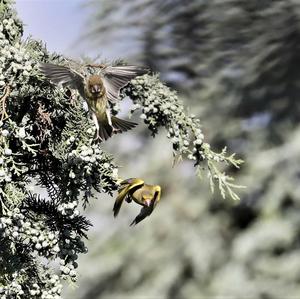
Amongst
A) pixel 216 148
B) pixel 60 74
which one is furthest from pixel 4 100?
pixel 216 148

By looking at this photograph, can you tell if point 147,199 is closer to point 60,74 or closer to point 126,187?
point 126,187

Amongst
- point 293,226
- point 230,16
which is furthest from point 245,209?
point 230,16

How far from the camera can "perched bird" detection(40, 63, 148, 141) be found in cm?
121

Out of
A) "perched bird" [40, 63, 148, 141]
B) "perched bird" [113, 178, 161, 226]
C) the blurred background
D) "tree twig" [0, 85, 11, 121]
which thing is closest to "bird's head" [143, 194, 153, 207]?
"perched bird" [113, 178, 161, 226]

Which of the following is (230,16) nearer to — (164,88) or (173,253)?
(173,253)

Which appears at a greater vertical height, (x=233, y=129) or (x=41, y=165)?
(x=233, y=129)

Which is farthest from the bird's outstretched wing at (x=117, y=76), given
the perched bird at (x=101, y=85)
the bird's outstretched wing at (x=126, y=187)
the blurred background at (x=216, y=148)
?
the blurred background at (x=216, y=148)

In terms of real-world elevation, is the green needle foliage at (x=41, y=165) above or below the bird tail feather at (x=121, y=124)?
below

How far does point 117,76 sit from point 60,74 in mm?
117

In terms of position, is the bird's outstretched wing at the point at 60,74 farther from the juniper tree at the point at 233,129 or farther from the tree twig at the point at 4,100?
the juniper tree at the point at 233,129

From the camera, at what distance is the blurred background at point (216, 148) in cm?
356

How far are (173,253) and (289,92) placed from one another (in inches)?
35.0

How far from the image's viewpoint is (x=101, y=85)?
127cm

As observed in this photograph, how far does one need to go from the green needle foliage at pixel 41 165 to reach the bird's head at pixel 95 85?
0.12 ft
